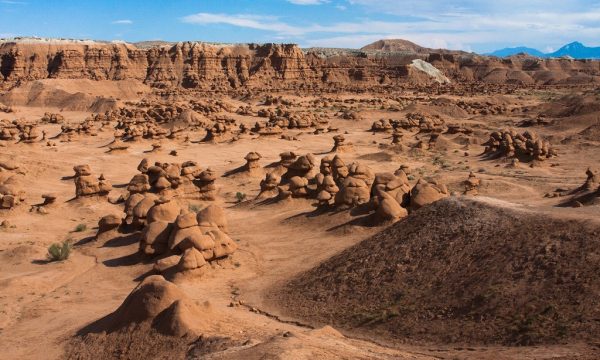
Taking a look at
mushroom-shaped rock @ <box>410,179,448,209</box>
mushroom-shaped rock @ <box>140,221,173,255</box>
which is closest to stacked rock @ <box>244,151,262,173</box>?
mushroom-shaped rock @ <box>410,179,448,209</box>

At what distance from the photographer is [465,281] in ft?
36.7

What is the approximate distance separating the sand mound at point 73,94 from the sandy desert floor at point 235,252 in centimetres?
3043

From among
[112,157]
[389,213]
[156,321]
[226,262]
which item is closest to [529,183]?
[389,213]

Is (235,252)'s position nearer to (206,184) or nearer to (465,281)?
(465,281)

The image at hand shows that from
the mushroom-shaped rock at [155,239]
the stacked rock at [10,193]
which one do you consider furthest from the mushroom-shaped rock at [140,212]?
the stacked rock at [10,193]

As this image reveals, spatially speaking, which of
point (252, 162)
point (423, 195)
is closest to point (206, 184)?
point (252, 162)

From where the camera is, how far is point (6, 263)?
54.0 feet

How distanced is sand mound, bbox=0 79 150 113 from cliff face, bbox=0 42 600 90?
32.3ft

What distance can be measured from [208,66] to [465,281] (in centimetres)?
9267

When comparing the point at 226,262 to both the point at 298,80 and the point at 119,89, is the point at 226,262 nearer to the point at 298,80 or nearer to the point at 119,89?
the point at 119,89

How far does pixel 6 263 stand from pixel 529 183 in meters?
21.6

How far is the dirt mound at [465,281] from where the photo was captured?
30.8 feet

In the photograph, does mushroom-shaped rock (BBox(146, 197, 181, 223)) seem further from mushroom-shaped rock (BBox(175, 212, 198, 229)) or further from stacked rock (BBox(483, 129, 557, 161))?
stacked rock (BBox(483, 129, 557, 161))

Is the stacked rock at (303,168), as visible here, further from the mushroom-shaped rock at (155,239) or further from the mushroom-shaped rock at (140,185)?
the mushroom-shaped rock at (155,239)
